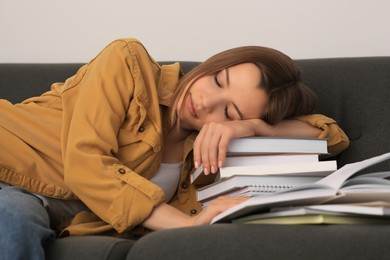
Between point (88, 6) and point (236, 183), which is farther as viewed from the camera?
point (88, 6)

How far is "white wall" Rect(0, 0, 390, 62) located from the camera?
212 centimetres

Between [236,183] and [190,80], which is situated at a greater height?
[190,80]

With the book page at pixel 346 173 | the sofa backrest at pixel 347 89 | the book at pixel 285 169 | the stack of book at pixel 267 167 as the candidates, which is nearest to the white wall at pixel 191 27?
the sofa backrest at pixel 347 89

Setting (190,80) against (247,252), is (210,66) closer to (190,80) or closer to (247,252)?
(190,80)

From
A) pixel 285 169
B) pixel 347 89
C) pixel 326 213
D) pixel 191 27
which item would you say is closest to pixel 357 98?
pixel 347 89

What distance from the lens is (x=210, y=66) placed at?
1615 mm

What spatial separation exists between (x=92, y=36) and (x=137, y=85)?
0.71 meters

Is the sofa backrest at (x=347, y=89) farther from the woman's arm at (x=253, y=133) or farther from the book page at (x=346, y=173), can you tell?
the book page at (x=346, y=173)

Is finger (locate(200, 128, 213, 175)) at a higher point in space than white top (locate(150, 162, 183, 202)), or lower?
higher

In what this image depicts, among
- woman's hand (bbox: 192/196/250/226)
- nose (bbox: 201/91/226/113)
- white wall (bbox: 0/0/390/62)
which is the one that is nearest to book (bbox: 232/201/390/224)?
woman's hand (bbox: 192/196/250/226)

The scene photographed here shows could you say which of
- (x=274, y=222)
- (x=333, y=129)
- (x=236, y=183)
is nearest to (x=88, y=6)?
(x=333, y=129)

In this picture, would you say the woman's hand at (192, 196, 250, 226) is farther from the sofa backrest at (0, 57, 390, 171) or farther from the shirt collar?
the sofa backrest at (0, 57, 390, 171)

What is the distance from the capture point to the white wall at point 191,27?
2123 mm

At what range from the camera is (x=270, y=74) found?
5.23 ft
